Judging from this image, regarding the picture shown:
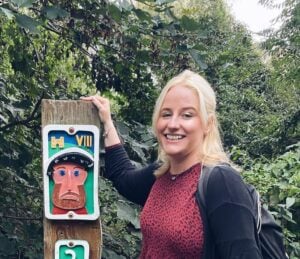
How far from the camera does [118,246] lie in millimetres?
2803

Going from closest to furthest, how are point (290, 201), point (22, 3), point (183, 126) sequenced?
point (183, 126) < point (22, 3) < point (290, 201)

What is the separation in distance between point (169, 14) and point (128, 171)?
1.99 feet

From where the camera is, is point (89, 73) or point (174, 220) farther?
point (89, 73)

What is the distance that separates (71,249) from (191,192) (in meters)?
0.50

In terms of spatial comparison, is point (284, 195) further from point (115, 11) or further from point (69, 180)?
point (69, 180)

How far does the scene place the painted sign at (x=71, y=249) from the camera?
208cm

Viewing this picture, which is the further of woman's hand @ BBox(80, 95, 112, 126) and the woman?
woman's hand @ BBox(80, 95, 112, 126)

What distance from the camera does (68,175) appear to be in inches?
81.8

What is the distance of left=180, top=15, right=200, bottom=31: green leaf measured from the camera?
2410 mm

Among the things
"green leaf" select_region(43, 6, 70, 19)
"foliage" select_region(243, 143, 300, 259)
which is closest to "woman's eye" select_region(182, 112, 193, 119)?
"green leaf" select_region(43, 6, 70, 19)

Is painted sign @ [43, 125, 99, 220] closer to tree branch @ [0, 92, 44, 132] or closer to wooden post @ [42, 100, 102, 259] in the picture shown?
wooden post @ [42, 100, 102, 259]

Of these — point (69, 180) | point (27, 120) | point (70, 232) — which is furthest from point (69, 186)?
point (27, 120)

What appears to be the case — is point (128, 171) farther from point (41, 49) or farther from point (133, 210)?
point (41, 49)

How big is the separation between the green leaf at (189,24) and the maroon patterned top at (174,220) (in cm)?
69
